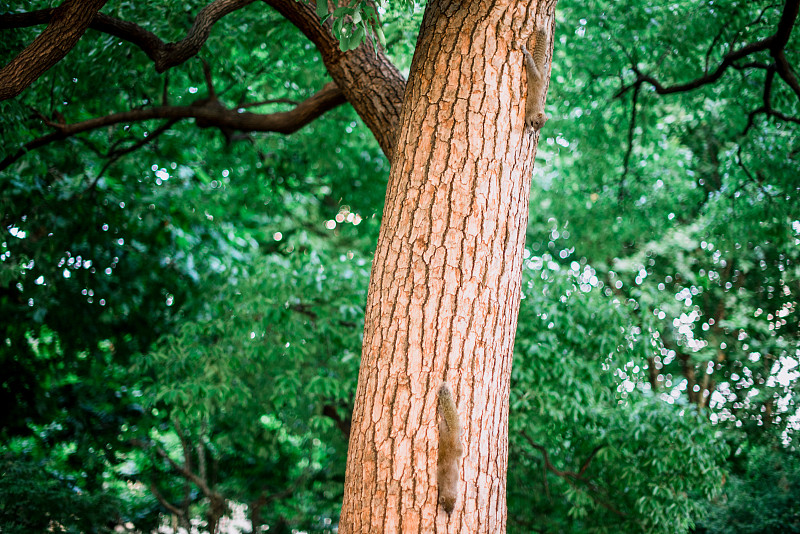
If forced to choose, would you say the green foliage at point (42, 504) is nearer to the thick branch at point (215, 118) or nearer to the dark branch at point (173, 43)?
the thick branch at point (215, 118)

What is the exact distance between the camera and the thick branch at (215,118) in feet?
14.1

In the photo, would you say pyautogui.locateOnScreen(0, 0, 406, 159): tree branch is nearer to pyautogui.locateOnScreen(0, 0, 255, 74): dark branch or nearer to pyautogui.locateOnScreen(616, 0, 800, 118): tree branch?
pyautogui.locateOnScreen(0, 0, 255, 74): dark branch

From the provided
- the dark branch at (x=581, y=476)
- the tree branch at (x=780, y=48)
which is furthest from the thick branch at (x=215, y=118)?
the dark branch at (x=581, y=476)

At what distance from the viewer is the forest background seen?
5.34m

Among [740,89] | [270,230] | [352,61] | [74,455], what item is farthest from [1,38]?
[740,89]

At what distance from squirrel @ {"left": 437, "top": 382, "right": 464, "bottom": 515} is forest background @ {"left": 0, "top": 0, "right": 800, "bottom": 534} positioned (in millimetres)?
1897

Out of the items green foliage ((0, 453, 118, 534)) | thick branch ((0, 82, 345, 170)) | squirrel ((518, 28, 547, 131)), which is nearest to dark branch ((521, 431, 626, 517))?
thick branch ((0, 82, 345, 170))

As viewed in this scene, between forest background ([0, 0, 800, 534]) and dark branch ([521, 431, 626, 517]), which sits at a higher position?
forest background ([0, 0, 800, 534])

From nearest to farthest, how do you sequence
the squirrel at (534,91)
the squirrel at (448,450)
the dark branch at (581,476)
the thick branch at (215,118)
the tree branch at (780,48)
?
the squirrel at (448,450), the squirrel at (534,91), the tree branch at (780,48), the thick branch at (215,118), the dark branch at (581,476)

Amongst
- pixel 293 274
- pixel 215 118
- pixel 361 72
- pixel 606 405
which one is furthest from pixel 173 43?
pixel 606 405

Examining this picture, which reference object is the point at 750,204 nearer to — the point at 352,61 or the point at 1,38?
the point at 352,61

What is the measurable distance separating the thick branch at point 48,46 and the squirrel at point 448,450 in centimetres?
210

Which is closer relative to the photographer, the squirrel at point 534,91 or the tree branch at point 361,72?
the squirrel at point 534,91

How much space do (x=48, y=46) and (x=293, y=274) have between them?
321 centimetres
